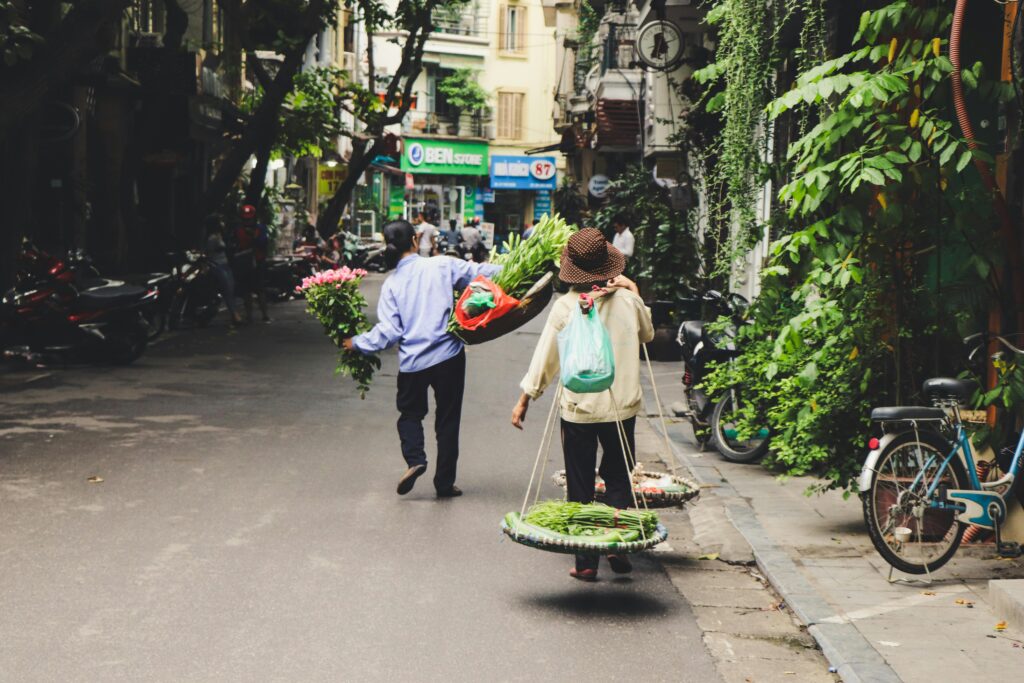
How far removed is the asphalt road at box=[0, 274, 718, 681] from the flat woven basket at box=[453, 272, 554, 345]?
1.18 m

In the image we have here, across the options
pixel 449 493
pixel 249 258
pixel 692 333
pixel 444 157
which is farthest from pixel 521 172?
pixel 449 493

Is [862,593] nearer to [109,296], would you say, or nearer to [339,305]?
[339,305]

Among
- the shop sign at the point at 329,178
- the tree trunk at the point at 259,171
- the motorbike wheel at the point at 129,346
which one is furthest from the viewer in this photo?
the shop sign at the point at 329,178

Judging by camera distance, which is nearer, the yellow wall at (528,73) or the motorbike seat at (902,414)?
the motorbike seat at (902,414)

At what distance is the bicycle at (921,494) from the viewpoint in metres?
6.73

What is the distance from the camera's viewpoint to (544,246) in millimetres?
8211

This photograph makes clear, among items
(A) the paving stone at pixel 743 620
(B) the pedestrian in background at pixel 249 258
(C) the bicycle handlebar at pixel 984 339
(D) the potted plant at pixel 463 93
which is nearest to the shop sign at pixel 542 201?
(D) the potted plant at pixel 463 93

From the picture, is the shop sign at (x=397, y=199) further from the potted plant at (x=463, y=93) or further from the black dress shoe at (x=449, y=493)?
the black dress shoe at (x=449, y=493)

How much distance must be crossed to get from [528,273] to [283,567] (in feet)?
8.29

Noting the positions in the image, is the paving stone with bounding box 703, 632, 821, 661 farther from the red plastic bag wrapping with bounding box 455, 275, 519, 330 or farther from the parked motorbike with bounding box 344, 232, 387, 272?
the parked motorbike with bounding box 344, 232, 387, 272

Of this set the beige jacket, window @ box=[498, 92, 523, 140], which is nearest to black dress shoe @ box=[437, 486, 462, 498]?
the beige jacket

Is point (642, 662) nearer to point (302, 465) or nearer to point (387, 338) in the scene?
point (387, 338)

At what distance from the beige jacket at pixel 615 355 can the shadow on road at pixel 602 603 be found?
90 cm

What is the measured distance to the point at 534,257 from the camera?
822cm
